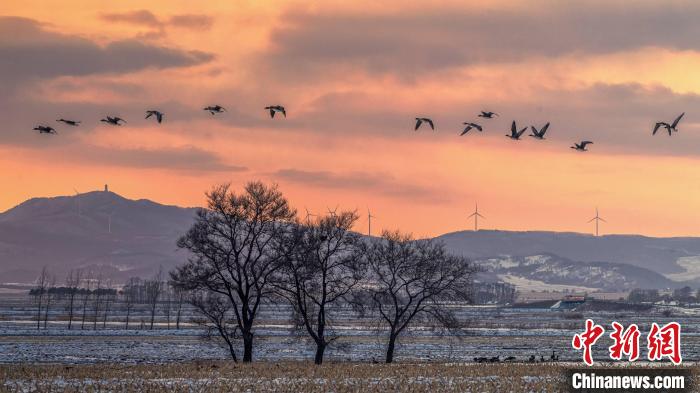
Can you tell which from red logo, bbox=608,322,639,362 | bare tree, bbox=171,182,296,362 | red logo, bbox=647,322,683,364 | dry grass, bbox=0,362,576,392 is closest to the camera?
red logo, bbox=608,322,639,362

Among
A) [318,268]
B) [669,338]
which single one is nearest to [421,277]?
[318,268]

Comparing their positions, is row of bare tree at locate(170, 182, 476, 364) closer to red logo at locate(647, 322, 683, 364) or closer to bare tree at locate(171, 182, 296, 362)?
bare tree at locate(171, 182, 296, 362)

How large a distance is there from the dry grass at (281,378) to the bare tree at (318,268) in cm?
1378

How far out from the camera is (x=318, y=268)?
67188 mm

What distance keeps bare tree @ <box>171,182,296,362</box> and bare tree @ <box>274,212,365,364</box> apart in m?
1.24

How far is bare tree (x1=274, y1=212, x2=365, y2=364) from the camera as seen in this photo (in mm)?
67000

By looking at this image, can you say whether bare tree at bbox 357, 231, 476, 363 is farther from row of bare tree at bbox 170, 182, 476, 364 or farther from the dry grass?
the dry grass

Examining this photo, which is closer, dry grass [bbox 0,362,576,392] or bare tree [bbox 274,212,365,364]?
dry grass [bbox 0,362,576,392]

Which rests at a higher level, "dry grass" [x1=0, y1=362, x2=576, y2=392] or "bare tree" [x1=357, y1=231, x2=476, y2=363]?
"bare tree" [x1=357, y1=231, x2=476, y2=363]

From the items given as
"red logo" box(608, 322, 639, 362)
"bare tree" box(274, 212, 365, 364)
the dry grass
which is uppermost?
"bare tree" box(274, 212, 365, 364)

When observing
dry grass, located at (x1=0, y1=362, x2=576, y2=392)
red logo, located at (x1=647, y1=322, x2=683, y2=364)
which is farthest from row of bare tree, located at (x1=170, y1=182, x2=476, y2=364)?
red logo, located at (x1=647, y1=322, x2=683, y2=364)

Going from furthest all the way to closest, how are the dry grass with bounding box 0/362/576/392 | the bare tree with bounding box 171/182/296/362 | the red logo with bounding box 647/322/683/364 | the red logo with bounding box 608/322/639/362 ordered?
the bare tree with bounding box 171/182/296/362
the dry grass with bounding box 0/362/576/392
the red logo with bounding box 647/322/683/364
the red logo with bounding box 608/322/639/362

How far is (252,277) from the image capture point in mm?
69125

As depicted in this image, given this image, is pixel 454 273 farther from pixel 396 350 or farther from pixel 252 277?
pixel 396 350
